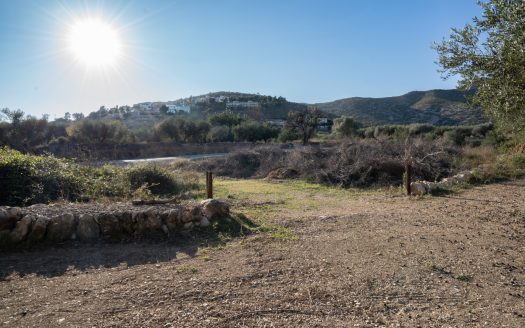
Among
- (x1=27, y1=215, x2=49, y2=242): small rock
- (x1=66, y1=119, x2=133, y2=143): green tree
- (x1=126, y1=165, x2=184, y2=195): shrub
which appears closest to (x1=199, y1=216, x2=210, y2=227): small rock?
(x1=27, y1=215, x2=49, y2=242): small rock

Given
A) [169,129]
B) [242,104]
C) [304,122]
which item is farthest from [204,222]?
[242,104]

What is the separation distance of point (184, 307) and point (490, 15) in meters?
6.60

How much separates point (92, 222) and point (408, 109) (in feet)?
177

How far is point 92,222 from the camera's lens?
639 centimetres

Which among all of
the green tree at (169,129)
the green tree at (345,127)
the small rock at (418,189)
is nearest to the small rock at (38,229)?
the small rock at (418,189)

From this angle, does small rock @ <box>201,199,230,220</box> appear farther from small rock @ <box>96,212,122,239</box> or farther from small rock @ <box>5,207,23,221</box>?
small rock @ <box>5,207,23,221</box>

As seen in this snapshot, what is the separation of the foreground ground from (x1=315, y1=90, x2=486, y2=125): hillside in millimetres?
40469

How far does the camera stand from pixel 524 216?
778 cm

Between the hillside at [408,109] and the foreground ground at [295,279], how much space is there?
4047 centimetres

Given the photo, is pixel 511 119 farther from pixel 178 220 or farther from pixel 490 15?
pixel 178 220

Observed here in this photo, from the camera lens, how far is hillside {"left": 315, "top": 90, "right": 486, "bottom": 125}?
154 feet

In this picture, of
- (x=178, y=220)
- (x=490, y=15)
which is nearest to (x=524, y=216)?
(x=490, y=15)

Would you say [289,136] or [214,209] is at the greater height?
[289,136]

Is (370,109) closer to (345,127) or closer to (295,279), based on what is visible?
(345,127)
